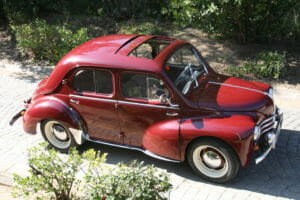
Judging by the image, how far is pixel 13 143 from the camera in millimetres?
6965

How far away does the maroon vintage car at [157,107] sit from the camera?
213 inches

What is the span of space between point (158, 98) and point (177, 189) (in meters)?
1.34

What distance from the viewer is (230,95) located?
5.78 metres

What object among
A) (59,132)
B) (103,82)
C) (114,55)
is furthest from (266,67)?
(59,132)

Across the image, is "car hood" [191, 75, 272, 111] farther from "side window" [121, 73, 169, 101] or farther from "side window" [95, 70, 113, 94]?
"side window" [95, 70, 113, 94]

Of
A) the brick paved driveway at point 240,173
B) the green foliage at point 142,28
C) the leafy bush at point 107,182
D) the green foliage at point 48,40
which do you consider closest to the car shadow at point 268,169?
the brick paved driveway at point 240,173

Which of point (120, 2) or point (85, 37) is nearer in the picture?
point (85, 37)

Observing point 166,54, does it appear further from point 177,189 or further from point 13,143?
point 13,143

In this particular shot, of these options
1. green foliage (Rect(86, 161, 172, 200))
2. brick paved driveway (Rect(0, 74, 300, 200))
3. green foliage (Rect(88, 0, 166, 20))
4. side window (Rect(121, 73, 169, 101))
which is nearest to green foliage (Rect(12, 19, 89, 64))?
green foliage (Rect(88, 0, 166, 20))

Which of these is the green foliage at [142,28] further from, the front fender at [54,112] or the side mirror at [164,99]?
the side mirror at [164,99]

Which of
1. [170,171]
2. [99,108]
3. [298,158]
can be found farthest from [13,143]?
[298,158]

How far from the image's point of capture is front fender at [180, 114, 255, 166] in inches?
204

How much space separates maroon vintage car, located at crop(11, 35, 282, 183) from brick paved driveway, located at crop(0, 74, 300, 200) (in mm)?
251

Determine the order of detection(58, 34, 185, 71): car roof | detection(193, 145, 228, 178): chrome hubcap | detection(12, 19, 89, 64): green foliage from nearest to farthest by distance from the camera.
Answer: detection(193, 145, 228, 178): chrome hubcap
detection(58, 34, 185, 71): car roof
detection(12, 19, 89, 64): green foliage
